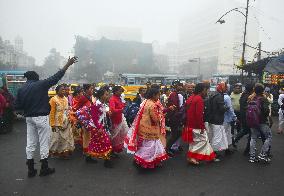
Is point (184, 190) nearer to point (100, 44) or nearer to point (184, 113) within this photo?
point (184, 113)

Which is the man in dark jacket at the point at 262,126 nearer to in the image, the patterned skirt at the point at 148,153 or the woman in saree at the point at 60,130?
the patterned skirt at the point at 148,153

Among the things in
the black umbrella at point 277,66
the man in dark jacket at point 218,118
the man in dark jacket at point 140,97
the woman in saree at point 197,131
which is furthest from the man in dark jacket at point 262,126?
the black umbrella at point 277,66

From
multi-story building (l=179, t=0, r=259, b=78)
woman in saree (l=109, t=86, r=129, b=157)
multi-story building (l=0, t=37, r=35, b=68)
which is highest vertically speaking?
multi-story building (l=179, t=0, r=259, b=78)

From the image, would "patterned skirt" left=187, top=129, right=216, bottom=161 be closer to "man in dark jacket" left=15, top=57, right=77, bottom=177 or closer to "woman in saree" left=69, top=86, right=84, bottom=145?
"woman in saree" left=69, top=86, right=84, bottom=145

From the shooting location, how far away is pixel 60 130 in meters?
8.08

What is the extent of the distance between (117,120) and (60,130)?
1385 millimetres

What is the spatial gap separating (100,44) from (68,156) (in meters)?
72.4

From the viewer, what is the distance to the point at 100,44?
78812 mm

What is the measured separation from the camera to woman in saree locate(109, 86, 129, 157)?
777 cm

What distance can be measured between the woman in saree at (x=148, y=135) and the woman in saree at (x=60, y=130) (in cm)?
191

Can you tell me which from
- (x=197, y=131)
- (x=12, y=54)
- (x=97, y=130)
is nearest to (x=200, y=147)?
(x=197, y=131)

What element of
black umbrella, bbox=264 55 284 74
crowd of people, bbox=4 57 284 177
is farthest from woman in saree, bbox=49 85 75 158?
black umbrella, bbox=264 55 284 74

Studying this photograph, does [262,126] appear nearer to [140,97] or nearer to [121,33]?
[140,97]

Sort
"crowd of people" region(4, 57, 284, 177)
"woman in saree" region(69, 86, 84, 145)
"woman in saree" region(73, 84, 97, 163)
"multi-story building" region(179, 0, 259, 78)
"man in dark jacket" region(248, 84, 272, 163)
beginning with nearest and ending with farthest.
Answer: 1. "crowd of people" region(4, 57, 284, 177)
2. "man in dark jacket" region(248, 84, 272, 163)
3. "woman in saree" region(73, 84, 97, 163)
4. "woman in saree" region(69, 86, 84, 145)
5. "multi-story building" region(179, 0, 259, 78)
